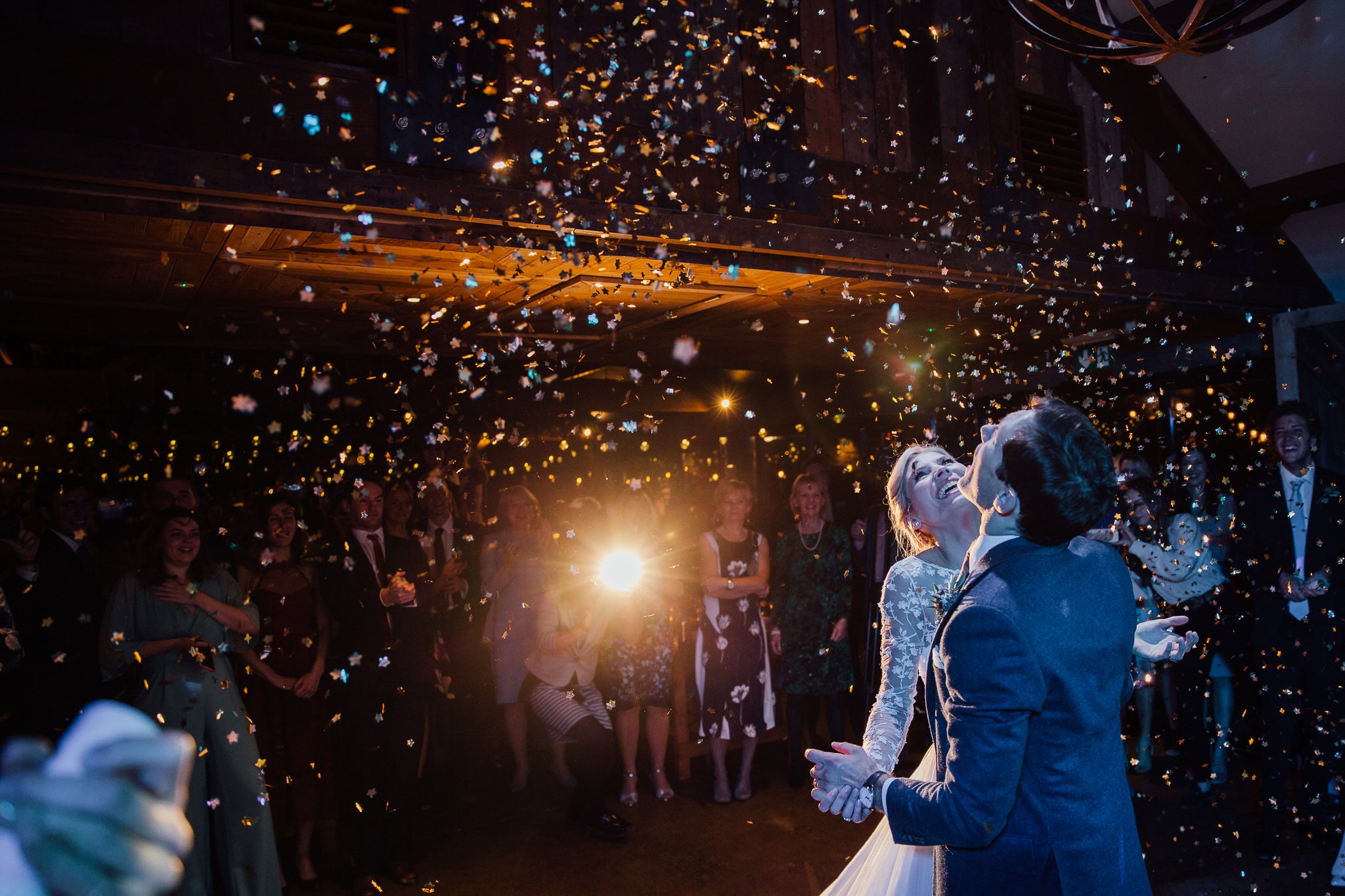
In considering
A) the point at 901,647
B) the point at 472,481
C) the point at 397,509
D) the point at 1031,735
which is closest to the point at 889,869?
the point at 901,647

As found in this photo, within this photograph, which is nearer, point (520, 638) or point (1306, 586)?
point (1306, 586)

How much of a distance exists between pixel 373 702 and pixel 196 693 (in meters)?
0.83

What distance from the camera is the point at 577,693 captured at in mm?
4504

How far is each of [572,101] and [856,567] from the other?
364cm

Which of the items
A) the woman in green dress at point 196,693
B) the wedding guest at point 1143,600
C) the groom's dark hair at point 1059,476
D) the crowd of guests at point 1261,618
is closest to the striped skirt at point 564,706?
the woman in green dress at point 196,693

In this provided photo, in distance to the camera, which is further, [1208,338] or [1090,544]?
[1208,338]

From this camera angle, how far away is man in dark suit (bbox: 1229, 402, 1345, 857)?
3.95 m

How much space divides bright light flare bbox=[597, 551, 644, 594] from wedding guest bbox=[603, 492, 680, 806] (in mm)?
42

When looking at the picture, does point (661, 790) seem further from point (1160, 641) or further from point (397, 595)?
point (1160, 641)

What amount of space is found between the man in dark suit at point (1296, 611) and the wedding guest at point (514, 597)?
3.96 metres

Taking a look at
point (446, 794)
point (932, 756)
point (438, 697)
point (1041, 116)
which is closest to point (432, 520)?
point (438, 697)

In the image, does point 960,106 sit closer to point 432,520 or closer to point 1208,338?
point 1208,338

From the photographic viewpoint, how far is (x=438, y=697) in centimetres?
475

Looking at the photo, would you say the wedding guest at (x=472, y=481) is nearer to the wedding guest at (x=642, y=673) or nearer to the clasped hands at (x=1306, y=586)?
the wedding guest at (x=642, y=673)
